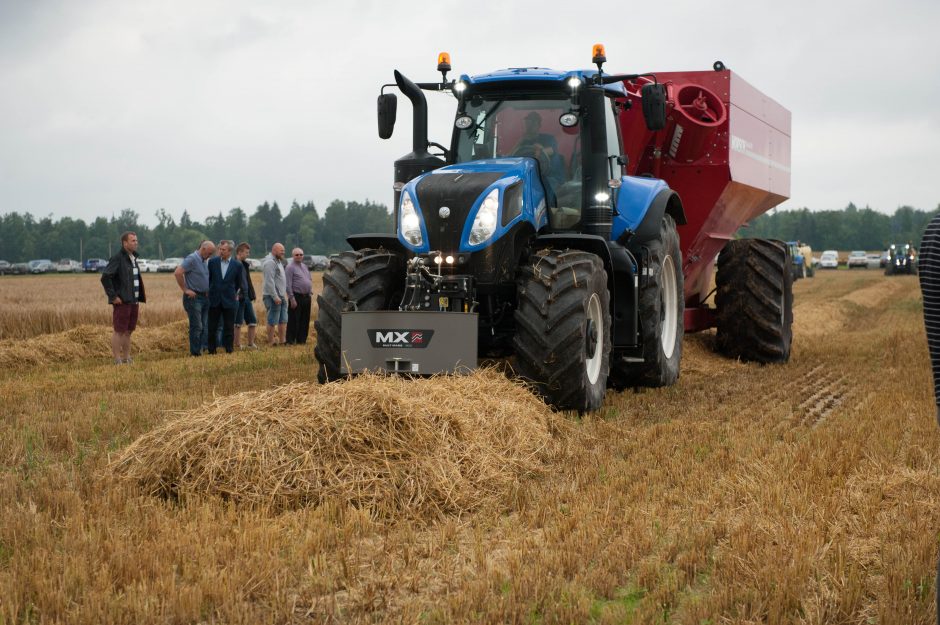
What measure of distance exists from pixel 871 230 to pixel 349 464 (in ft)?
480

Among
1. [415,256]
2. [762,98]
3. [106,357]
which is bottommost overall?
[106,357]

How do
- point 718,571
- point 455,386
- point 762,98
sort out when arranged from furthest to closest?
point 762,98 < point 455,386 < point 718,571

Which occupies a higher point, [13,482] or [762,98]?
[762,98]

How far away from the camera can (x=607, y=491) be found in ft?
16.6

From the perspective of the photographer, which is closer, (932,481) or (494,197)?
(932,481)

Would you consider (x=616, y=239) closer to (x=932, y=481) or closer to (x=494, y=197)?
(x=494, y=197)

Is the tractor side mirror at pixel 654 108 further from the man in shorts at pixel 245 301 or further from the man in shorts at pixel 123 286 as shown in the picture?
the man in shorts at pixel 245 301

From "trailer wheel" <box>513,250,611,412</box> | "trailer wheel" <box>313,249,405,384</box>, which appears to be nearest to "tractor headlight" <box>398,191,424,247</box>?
"trailer wheel" <box>313,249,405,384</box>

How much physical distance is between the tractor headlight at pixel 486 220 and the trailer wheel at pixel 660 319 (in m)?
1.94

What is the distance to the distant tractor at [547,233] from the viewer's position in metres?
7.14

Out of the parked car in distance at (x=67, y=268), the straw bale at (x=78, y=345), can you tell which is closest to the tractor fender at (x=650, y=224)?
the straw bale at (x=78, y=345)

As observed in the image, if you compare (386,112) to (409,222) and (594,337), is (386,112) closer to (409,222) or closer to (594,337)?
(409,222)

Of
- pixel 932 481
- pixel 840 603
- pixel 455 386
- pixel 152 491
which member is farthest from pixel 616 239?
pixel 840 603

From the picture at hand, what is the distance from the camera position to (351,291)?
7.72 metres
